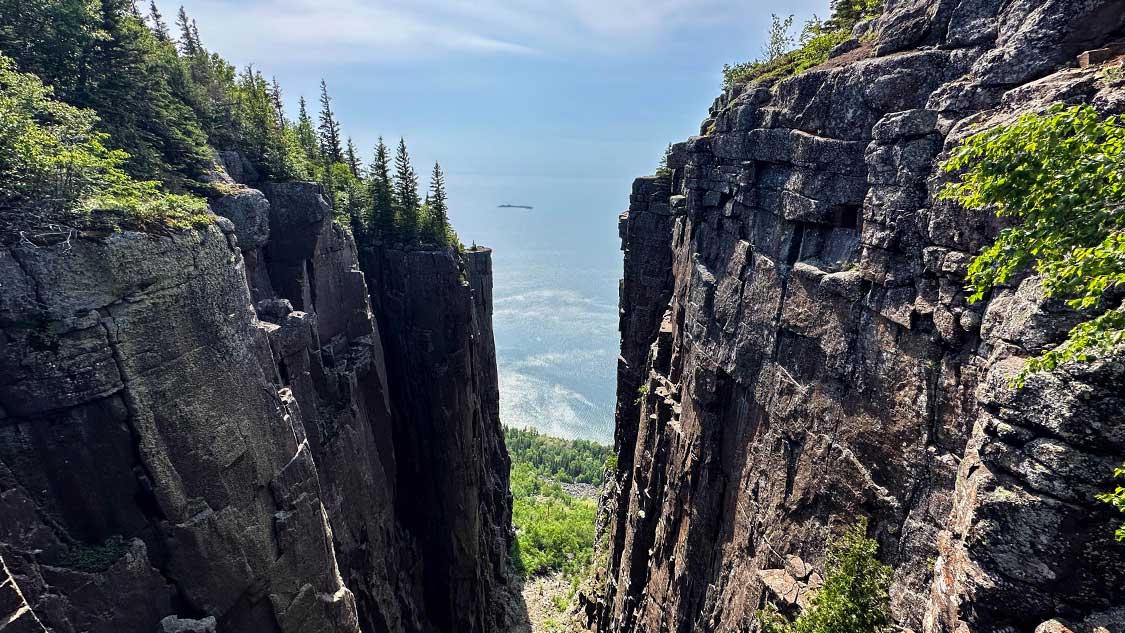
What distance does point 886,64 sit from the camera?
13867mm

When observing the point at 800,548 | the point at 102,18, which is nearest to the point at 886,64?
the point at 800,548

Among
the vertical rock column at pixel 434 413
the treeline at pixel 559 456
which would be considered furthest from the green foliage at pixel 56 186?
the treeline at pixel 559 456

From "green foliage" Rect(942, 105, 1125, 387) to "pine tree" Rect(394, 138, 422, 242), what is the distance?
111 feet

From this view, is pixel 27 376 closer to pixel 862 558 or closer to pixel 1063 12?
pixel 862 558

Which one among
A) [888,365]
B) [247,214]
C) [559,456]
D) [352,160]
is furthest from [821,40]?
[559,456]

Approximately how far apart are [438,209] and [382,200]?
402cm

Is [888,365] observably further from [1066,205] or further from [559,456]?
[559,456]

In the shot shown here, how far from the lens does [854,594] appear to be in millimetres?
12914

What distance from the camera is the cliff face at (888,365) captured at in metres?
8.14

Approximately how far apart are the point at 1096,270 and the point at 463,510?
36137 millimetres

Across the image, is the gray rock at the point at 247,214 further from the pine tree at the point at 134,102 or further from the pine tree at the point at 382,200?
the pine tree at the point at 382,200

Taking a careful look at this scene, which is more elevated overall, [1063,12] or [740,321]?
[1063,12]

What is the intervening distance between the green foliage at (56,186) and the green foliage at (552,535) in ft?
140

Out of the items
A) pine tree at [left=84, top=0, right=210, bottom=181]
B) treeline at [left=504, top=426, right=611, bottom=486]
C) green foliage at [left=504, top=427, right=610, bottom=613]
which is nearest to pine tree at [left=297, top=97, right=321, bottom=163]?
pine tree at [left=84, top=0, right=210, bottom=181]
